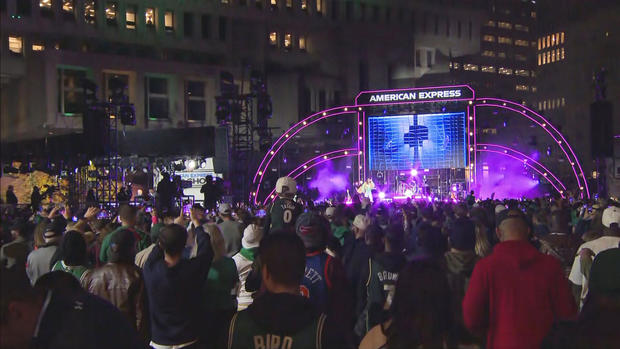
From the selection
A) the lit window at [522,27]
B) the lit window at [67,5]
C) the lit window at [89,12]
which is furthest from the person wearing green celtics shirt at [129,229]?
the lit window at [522,27]

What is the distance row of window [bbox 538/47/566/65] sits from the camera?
14088cm

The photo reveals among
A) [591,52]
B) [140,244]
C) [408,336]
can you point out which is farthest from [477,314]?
[591,52]

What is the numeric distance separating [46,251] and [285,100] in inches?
1951

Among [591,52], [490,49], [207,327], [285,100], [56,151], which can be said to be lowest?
[207,327]

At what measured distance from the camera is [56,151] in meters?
26.0

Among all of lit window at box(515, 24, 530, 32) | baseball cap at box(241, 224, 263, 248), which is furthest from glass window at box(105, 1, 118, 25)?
lit window at box(515, 24, 530, 32)

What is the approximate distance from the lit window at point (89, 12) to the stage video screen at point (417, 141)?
66.6 feet

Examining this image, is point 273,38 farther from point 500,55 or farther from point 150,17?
point 500,55

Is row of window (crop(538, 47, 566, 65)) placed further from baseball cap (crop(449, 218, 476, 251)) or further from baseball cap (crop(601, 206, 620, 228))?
baseball cap (crop(449, 218, 476, 251))

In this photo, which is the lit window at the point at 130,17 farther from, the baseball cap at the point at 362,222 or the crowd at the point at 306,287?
the baseball cap at the point at 362,222

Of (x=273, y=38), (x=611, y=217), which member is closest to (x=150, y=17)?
(x=273, y=38)

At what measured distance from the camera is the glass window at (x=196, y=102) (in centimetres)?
4975

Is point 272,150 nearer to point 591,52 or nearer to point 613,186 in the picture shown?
point 613,186

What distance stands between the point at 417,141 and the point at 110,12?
23.5 metres
